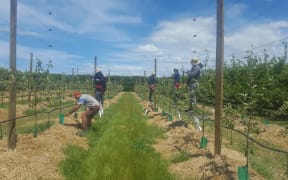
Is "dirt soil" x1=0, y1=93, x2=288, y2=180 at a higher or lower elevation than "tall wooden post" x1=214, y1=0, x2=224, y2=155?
lower

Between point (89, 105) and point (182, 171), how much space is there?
4.77m

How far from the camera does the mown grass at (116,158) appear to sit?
6.46 m

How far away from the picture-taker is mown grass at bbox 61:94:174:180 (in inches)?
255

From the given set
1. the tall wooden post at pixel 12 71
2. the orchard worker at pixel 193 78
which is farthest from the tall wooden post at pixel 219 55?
the tall wooden post at pixel 12 71

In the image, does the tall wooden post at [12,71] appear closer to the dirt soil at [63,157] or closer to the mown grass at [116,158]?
the dirt soil at [63,157]

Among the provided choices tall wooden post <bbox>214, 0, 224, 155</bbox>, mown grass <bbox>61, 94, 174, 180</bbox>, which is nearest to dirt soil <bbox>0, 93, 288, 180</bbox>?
mown grass <bbox>61, 94, 174, 180</bbox>

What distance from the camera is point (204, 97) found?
1039 cm

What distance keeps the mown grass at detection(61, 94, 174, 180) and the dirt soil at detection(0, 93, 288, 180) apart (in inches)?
10.9

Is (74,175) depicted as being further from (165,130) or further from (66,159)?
(165,130)

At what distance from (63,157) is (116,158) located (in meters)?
1.25

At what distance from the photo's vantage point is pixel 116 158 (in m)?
7.60

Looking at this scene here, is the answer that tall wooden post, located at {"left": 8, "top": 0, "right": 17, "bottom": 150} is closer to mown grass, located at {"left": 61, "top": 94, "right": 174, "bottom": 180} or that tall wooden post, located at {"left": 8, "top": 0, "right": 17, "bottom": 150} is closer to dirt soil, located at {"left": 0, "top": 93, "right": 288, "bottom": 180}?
dirt soil, located at {"left": 0, "top": 93, "right": 288, "bottom": 180}

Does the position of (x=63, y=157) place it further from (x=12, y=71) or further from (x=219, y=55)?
(x=219, y=55)

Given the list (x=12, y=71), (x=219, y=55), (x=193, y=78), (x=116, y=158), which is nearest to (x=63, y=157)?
(x=116, y=158)
